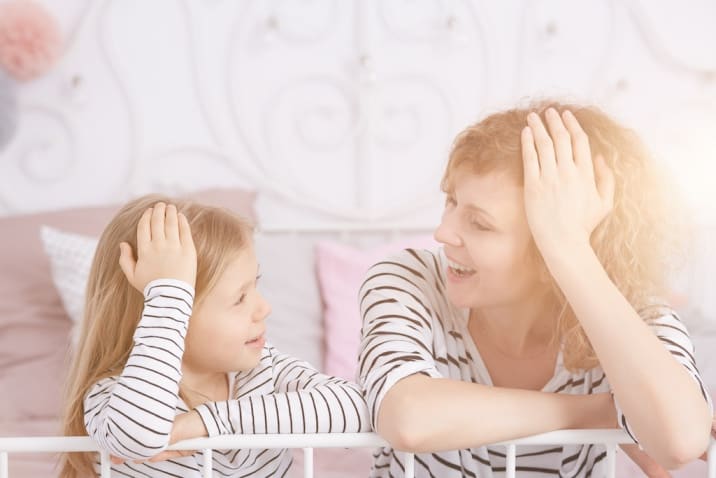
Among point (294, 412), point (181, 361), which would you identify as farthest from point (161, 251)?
point (294, 412)

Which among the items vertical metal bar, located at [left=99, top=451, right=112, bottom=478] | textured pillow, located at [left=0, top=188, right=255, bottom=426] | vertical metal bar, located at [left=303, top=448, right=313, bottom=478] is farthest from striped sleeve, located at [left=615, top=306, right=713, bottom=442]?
textured pillow, located at [left=0, top=188, right=255, bottom=426]

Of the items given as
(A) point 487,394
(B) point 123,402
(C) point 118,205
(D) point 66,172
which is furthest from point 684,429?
(D) point 66,172

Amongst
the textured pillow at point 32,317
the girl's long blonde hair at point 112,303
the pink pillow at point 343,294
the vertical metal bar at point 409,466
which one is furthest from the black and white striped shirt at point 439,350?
the textured pillow at point 32,317

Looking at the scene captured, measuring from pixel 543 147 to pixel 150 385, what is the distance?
57cm

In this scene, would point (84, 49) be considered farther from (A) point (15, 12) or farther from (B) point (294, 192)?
(B) point (294, 192)

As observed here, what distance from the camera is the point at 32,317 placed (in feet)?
6.70

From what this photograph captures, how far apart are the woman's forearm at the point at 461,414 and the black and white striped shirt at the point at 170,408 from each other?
3.4 inches

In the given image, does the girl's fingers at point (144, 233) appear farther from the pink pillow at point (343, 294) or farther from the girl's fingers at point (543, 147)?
the pink pillow at point (343, 294)

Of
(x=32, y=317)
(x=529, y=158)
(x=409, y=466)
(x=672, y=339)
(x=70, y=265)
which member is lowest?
(x=32, y=317)

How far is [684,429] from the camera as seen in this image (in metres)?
0.95

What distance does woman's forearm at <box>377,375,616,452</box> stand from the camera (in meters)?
0.94

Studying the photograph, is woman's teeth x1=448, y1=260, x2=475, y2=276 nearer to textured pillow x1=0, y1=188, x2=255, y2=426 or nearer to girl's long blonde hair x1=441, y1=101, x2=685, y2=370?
girl's long blonde hair x1=441, y1=101, x2=685, y2=370

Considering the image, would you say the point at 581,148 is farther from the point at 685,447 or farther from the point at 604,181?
the point at 685,447

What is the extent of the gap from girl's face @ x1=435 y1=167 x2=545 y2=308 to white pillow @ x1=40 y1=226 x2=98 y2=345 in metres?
1.12
